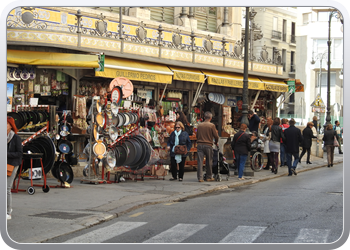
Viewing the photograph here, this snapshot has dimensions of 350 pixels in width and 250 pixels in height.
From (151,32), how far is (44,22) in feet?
16.4

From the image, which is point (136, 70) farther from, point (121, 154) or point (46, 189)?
point (46, 189)

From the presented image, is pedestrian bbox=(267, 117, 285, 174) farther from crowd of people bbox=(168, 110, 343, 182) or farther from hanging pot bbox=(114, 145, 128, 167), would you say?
hanging pot bbox=(114, 145, 128, 167)

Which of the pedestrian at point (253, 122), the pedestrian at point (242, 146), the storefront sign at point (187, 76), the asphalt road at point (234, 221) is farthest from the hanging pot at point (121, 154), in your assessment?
the pedestrian at point (253, 122)

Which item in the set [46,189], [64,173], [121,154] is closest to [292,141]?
[121,154]

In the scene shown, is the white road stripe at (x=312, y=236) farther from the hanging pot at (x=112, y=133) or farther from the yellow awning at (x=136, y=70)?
the yellow awning at (x=136, y=70)

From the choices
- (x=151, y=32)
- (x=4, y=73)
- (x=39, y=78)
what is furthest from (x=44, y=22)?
(x=4, y=73)

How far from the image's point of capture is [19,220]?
8.70 m

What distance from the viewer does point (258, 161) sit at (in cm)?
1922

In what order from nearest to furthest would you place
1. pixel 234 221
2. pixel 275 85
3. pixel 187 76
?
pixel 234 221 < pixel 187 76 < pixel 275 85

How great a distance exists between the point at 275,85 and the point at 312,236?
1527cm

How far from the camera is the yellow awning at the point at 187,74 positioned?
17.7 metres

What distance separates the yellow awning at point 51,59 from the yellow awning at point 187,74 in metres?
3.60

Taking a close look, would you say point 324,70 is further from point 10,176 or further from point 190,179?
point 10,176

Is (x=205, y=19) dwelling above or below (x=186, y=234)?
above
